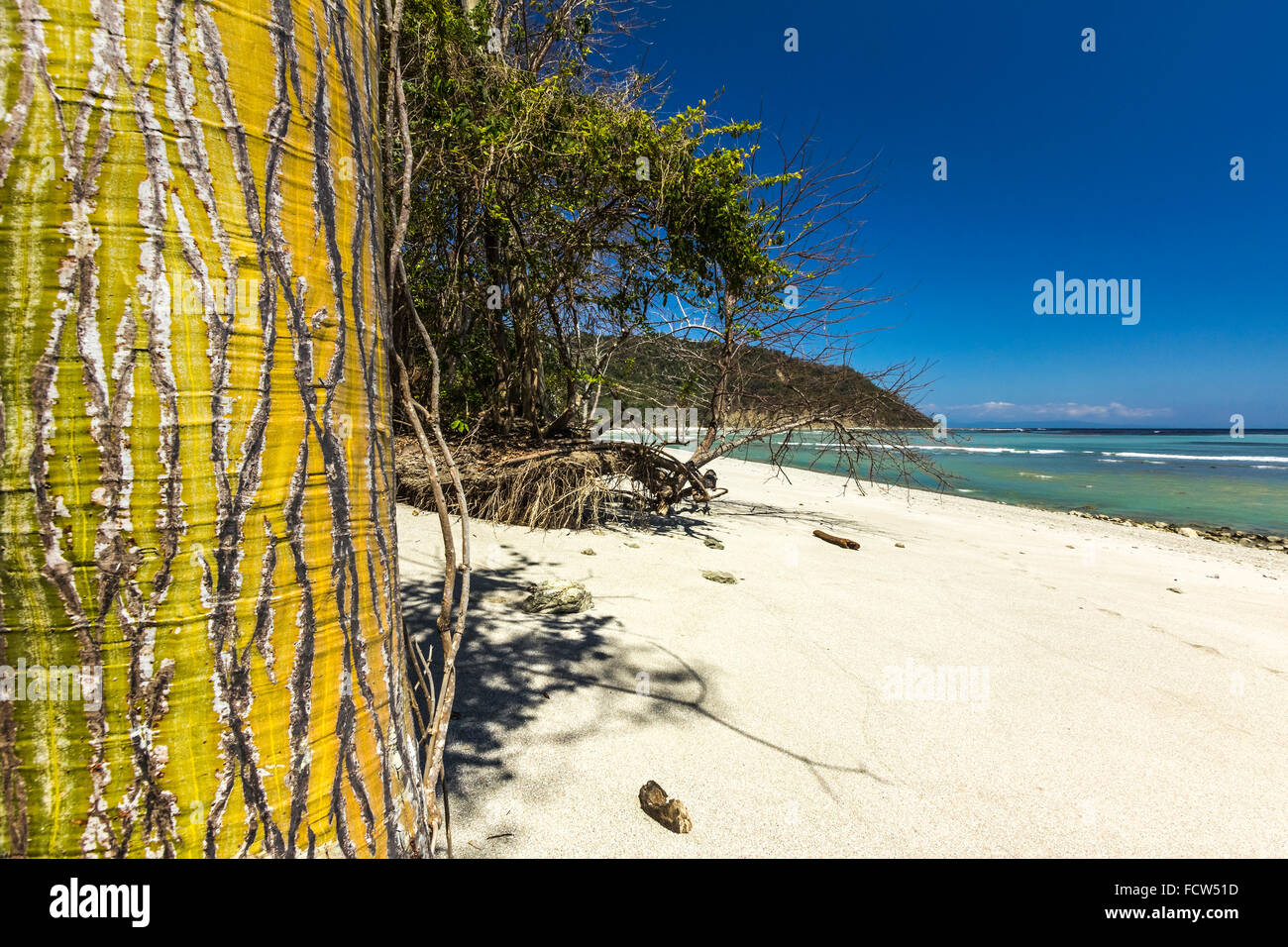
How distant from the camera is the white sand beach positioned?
1.74 metres

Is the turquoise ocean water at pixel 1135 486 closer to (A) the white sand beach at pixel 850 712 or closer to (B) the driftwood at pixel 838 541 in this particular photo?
(B) the driftwood at pixel 838 541

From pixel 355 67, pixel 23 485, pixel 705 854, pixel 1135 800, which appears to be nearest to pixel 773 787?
pixel 705 854

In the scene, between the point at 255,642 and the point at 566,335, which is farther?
the point at 566,335

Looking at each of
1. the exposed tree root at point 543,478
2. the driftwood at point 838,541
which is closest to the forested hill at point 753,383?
the exposed tree root at point 543,478

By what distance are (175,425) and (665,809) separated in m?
1.63

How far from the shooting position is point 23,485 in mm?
675

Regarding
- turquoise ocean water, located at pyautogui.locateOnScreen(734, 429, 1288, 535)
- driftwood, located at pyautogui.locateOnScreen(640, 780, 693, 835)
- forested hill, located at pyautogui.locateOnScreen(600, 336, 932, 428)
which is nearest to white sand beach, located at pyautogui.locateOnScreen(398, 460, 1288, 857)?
driftwood, located at pyautogui.locateOnScreen(640, 780, 693, 835)

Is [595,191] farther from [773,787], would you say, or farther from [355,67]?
[773,787]

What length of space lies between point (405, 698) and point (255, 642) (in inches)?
13.3

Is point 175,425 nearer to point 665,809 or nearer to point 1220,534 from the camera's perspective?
point 665,809

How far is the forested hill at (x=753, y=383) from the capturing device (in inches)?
237

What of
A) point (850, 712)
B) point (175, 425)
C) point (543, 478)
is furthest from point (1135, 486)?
point (175, 425)

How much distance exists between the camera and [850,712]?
93.7 inches

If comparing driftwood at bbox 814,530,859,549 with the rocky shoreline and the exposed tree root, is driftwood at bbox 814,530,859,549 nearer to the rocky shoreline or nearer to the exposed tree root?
the exposed tree root
